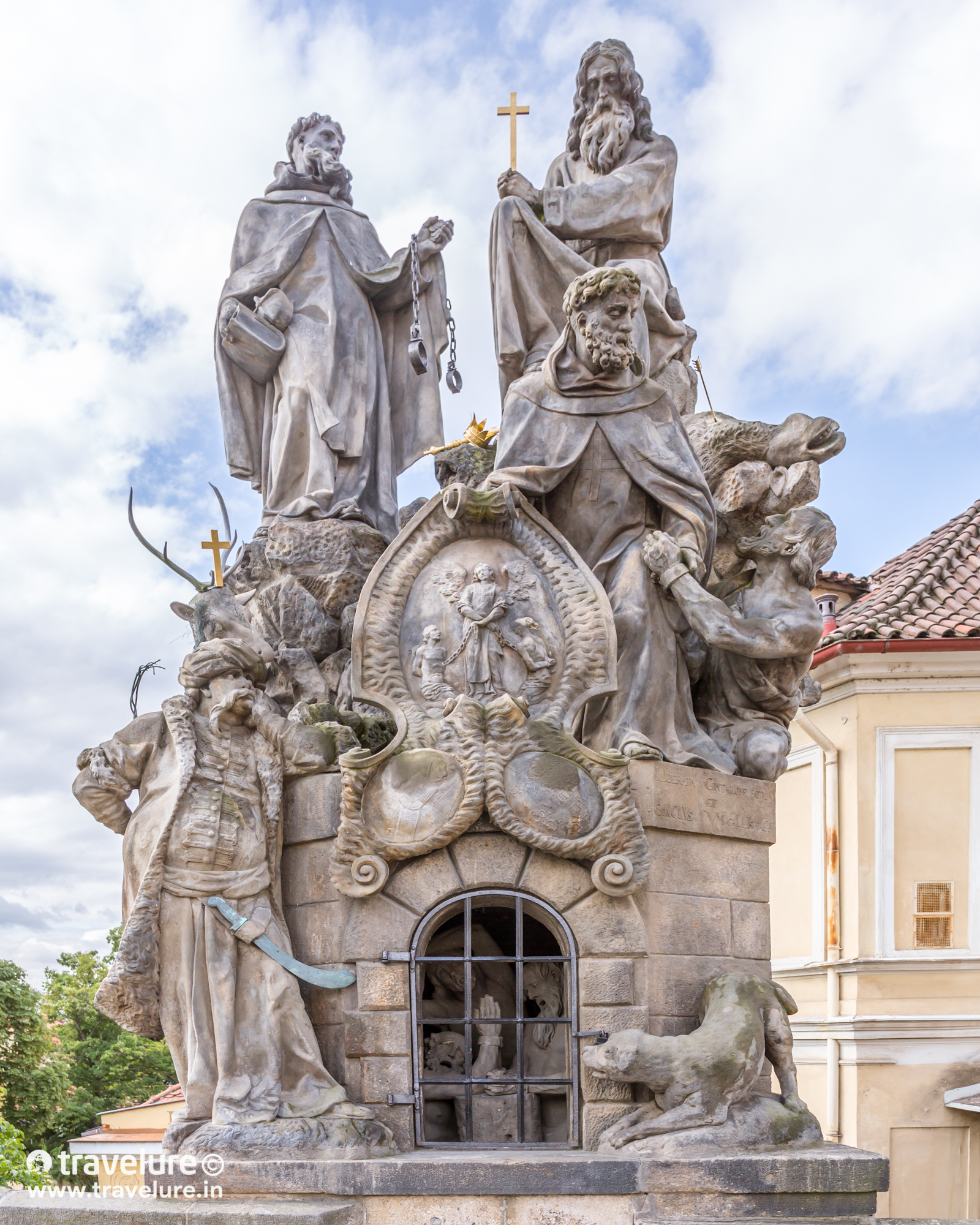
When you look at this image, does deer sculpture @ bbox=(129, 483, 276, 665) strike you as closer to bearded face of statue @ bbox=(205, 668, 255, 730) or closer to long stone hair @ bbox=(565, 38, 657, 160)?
bearded face of statue @ bbox=(205, 668, 255, 730)

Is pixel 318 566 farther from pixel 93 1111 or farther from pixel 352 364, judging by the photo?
pixel 93 1111

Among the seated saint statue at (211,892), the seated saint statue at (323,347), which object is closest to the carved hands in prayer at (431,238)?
the seated saint statue at (323,347)

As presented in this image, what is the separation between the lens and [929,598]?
17656 millimetres

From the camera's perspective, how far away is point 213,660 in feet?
24.6

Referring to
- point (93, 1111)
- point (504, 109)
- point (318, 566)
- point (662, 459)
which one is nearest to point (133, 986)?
point (318, 566)

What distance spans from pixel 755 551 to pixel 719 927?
213 centimetres

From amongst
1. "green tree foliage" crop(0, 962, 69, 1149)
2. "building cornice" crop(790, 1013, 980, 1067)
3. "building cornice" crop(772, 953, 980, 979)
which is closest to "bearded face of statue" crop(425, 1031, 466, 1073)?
"building cornice" crop(790, 1013, 980, 1067)

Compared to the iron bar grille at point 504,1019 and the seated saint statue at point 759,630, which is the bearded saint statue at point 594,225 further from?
the iron bar grille at point 504,1019

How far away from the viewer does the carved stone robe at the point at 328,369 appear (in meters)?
9.30

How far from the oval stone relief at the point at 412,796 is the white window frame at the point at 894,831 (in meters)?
10.9

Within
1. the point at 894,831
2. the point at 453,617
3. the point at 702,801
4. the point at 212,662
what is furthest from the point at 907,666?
the point at 212,662

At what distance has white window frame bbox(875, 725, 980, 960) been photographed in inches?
650

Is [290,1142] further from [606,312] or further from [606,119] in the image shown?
[606,119]

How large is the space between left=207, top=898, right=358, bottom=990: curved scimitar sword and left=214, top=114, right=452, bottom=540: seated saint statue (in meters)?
2.88
